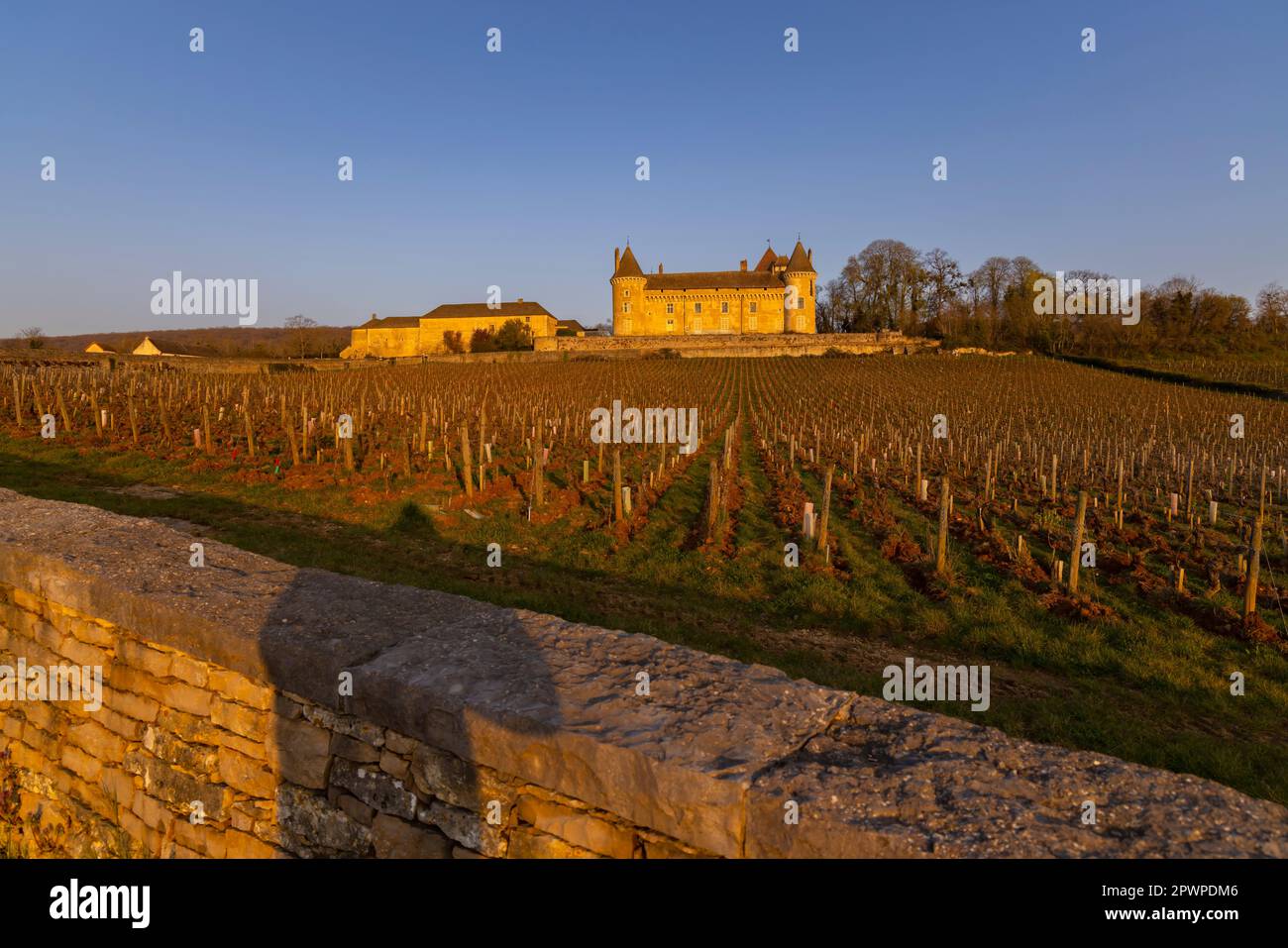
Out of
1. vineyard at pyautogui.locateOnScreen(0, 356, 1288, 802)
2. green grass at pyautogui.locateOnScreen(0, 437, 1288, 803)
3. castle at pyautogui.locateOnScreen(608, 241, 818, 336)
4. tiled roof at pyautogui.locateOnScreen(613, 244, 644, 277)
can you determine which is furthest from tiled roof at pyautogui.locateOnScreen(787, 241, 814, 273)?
green grass at pyautogui.locateOnScreen(0, 437, 1288, 803)

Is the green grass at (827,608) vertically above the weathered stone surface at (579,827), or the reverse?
the weathered stone surface at (579,827)

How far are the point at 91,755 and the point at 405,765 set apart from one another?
2.67 metres

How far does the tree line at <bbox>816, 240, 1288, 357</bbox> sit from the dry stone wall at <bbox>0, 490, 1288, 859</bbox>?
2222 inches

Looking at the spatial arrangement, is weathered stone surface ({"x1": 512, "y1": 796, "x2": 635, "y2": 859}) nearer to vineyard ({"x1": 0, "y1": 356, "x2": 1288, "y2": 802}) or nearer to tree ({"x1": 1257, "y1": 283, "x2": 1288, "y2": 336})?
vineyard ({"x1": 0, "y1": 356, "x2": 1288, "y2": 802})

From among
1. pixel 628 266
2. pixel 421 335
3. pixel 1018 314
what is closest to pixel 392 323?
pixel 421 335

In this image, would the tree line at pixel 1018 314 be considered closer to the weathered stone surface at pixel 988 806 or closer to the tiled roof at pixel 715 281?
the tiled roof at pixel 715 281

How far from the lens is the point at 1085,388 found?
39.2 meters

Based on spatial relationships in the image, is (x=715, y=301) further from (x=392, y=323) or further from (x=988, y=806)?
(x=988, y=806)

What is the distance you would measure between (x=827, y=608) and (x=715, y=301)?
75069 millimetres

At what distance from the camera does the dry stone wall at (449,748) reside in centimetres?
229

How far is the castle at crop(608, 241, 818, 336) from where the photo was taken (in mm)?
79375

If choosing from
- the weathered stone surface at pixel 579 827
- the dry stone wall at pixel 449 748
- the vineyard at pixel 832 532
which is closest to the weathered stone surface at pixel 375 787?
the dry stone wall at pixel 449 748

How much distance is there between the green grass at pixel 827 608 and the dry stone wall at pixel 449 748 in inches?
134
